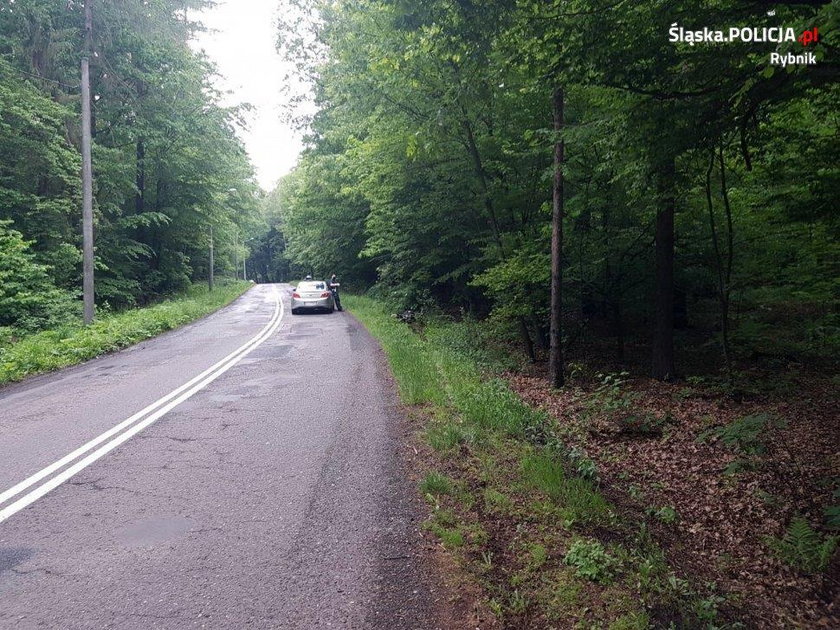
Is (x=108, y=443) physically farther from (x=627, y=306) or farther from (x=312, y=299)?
(x=312, y=299)

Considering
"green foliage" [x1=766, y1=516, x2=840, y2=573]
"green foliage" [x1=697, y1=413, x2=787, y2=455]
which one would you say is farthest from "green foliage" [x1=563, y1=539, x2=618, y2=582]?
"green foliage" [x1=697, y1=413, x2=787, y2=455]

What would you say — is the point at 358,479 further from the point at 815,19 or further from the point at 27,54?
the point at 27,54

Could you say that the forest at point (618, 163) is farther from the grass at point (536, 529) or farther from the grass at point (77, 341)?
the grass at point (77, 341)

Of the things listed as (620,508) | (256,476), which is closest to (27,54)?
(256,476)

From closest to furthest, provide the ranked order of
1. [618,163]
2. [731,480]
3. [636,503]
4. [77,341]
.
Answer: [636,503] → [731,480] → [618,163] → [77,341]

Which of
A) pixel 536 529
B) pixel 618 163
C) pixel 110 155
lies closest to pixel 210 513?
pixel 536 529

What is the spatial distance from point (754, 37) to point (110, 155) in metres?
22.7

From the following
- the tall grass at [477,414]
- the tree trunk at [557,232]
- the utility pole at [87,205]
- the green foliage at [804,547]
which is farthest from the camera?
the utility pole at [87,205]

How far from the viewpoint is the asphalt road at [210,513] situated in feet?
9.44

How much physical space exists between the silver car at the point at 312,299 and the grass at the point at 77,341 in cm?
488

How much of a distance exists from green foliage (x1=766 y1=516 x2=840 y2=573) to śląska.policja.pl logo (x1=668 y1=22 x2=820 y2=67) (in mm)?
3423

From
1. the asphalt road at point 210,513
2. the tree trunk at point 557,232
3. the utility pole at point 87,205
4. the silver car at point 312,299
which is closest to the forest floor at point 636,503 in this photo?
the asphalt road at point 210,513

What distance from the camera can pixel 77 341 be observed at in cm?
1198

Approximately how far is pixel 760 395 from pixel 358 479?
6475 millimetres
